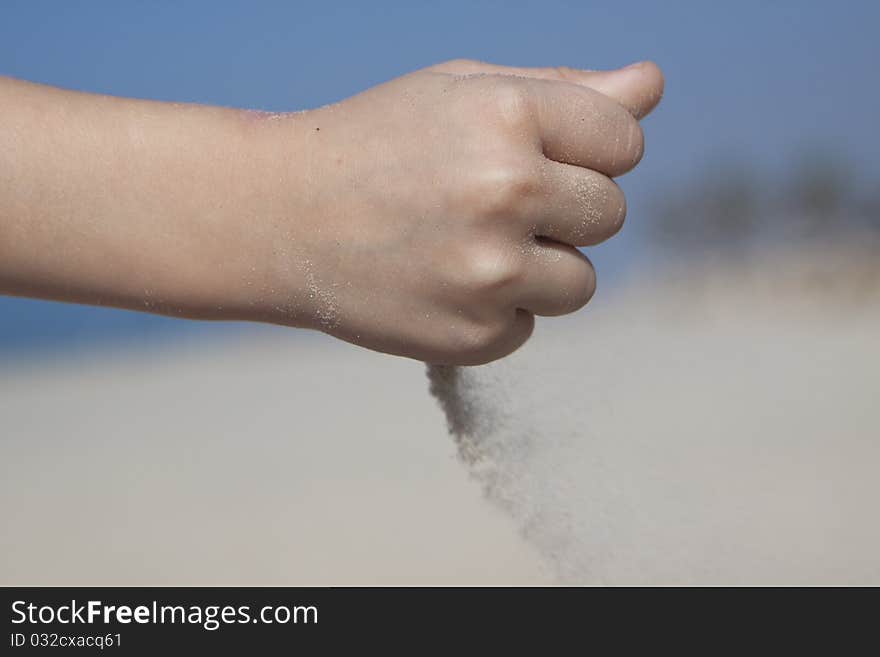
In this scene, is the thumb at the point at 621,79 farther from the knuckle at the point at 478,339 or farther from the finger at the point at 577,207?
the knuckle at the point at 478,339

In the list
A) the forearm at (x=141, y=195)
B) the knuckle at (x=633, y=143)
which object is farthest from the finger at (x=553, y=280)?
the forearm at (x=141, y=195)

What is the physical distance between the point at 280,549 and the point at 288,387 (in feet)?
11.2

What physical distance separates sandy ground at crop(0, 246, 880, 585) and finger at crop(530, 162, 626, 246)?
0.69 ft

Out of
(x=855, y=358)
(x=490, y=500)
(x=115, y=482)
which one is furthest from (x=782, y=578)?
(x=855, y=358)

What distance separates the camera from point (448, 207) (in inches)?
34.1

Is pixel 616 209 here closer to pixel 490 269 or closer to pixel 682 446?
pixel 490 269

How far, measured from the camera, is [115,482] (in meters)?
3.94

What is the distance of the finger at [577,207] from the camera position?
0.90m

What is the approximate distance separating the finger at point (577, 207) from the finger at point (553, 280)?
0.05 ft

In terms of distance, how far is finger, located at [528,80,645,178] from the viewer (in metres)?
0.88

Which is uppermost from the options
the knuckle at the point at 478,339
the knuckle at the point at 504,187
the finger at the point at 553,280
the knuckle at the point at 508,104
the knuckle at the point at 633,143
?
the knuckle at the point at 633,143

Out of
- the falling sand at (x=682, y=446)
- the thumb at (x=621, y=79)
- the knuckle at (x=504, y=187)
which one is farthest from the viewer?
the falling sand at (x=682, y=446)

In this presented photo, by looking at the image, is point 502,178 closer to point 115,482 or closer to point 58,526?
point 58,526

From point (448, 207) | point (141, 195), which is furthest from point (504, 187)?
point (141, 195)
